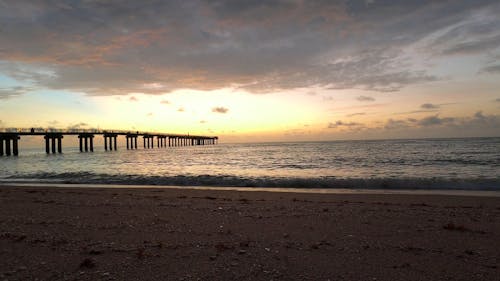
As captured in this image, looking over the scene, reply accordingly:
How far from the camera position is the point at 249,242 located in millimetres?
5141

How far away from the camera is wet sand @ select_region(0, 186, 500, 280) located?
13.0 ft

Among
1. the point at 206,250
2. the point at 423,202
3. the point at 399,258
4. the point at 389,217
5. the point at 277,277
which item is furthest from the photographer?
the point at 423,202

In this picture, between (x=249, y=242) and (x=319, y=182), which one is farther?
(x=319, y=182)

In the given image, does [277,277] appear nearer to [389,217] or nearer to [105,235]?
[105,235]

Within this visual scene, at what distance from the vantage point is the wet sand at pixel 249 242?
397cm

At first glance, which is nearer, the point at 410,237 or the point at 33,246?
the point at 33,246

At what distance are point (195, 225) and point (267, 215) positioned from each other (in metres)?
1.89

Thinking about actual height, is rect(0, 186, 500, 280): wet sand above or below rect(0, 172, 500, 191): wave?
above

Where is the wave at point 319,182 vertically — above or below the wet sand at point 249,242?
below

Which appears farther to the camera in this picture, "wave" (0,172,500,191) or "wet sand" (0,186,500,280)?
"wave" (0,172,500,191)

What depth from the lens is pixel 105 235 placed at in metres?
5.60

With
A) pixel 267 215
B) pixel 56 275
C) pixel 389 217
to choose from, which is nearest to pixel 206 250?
pixel 56 275

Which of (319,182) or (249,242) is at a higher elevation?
(249,242)

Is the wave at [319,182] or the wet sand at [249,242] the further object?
the wave at [319,182]
